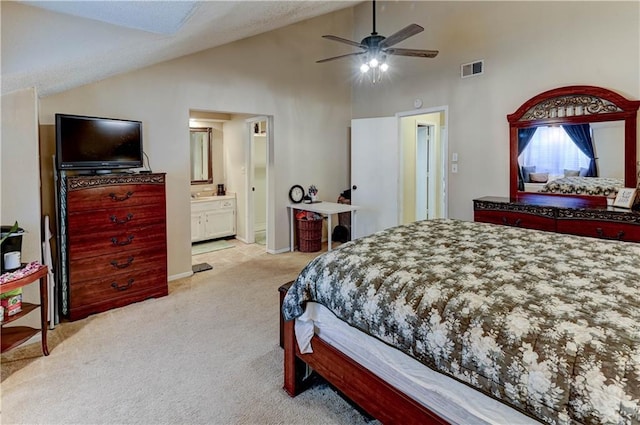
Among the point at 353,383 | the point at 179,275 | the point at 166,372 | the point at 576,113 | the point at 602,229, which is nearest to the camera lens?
the point at 353,383

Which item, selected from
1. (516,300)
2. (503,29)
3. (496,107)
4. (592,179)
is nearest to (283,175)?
(496,107)

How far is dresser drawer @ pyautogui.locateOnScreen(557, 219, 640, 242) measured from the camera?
9.87 ft

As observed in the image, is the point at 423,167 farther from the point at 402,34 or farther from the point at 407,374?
the point at 407,374

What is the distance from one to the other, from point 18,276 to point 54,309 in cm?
77

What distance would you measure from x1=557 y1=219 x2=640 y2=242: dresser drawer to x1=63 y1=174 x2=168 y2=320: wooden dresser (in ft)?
12.4

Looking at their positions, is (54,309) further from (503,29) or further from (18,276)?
(503,29)

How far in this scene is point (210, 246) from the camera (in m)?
5.71

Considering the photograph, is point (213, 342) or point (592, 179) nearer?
point (213, 342)

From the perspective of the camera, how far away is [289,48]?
16.7ft

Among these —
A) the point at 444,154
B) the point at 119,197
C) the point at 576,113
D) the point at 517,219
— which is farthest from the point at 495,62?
the point at 119,197

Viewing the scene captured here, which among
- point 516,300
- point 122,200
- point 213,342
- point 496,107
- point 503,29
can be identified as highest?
point 503,29

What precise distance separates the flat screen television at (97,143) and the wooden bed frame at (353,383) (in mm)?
2341

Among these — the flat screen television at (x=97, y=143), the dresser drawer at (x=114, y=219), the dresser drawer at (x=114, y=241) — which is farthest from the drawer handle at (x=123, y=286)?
the flat screen television at (x=97, y=143)

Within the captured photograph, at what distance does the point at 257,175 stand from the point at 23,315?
4273mm
